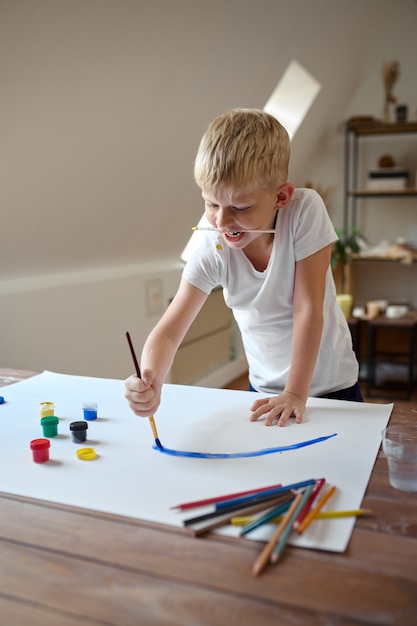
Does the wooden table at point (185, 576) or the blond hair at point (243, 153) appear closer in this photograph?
the wooden table at point (185, 576)

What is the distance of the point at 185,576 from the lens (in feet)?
1.95

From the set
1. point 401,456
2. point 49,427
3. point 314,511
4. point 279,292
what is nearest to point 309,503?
point 314,511

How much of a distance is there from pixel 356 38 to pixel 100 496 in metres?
3.39

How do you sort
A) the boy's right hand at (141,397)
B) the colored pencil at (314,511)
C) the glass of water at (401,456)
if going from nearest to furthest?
1. the colored pencil at (314,511)
2. the glass of water at (401,456)
3. the boy's right hand at (141,397)

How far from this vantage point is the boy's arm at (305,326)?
1.09 m

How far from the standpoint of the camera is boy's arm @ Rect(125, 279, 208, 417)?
A: 99 centimetres

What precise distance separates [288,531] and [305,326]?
1.86 feet

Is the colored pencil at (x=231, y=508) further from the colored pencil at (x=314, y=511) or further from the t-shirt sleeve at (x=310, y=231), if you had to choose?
the t-shirt sleeve at (x=310, y=231)

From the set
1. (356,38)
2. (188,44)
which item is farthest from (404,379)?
(188,44)

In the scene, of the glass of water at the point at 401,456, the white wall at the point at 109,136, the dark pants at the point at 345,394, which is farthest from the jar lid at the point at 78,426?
the white wall at the point at 109,136

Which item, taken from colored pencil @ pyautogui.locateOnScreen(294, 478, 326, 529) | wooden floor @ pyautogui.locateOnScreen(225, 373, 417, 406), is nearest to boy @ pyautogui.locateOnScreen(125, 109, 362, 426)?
colored pencil @ pyautogui.locateOnScreen(294, 478, 326, 529)

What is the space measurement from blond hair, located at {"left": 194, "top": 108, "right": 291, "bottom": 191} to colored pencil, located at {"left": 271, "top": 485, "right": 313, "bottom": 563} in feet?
1.75

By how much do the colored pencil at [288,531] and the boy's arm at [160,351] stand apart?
347 mm

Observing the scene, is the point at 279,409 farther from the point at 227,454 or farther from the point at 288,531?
the point at 288,531
